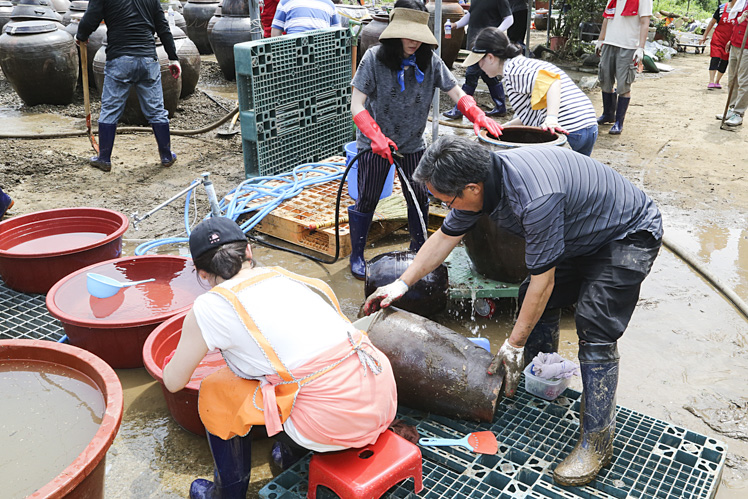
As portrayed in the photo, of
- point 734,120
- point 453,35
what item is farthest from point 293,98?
point 453,35

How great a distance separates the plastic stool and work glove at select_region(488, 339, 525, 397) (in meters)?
0.59

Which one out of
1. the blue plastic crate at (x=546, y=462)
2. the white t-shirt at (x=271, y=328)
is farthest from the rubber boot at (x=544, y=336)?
the white t-shirt at (x=271, y=328)

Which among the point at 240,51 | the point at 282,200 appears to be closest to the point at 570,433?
the point at 282,200

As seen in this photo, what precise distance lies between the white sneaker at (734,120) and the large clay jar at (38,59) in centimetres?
897

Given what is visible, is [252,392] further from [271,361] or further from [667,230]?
[667,230]

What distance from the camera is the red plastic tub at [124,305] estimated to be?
326cm

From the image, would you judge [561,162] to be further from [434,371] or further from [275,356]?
[275,356]

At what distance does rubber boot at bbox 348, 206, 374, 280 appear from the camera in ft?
14.5

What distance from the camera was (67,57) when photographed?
29.0 feet

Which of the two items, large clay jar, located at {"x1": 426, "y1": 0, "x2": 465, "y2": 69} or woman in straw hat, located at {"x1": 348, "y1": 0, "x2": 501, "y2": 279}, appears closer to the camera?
woman in straw hat, located at {"x1": 348, "y1": 0, "x2": 501, "y2": 279}

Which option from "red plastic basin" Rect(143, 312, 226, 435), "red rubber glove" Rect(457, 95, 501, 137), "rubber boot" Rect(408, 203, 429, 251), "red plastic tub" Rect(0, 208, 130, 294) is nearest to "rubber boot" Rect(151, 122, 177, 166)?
"red plastic tub" Rect(0, 208, 130, 294)

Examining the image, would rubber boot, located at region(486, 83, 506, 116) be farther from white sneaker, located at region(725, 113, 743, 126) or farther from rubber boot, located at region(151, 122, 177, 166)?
rubber boot, located at region(151, 122, 177, 166)

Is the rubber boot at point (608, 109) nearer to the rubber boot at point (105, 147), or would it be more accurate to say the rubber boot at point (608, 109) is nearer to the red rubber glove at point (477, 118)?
the red rubber glove at point (477, 118)

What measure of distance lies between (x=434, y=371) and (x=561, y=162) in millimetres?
1071
